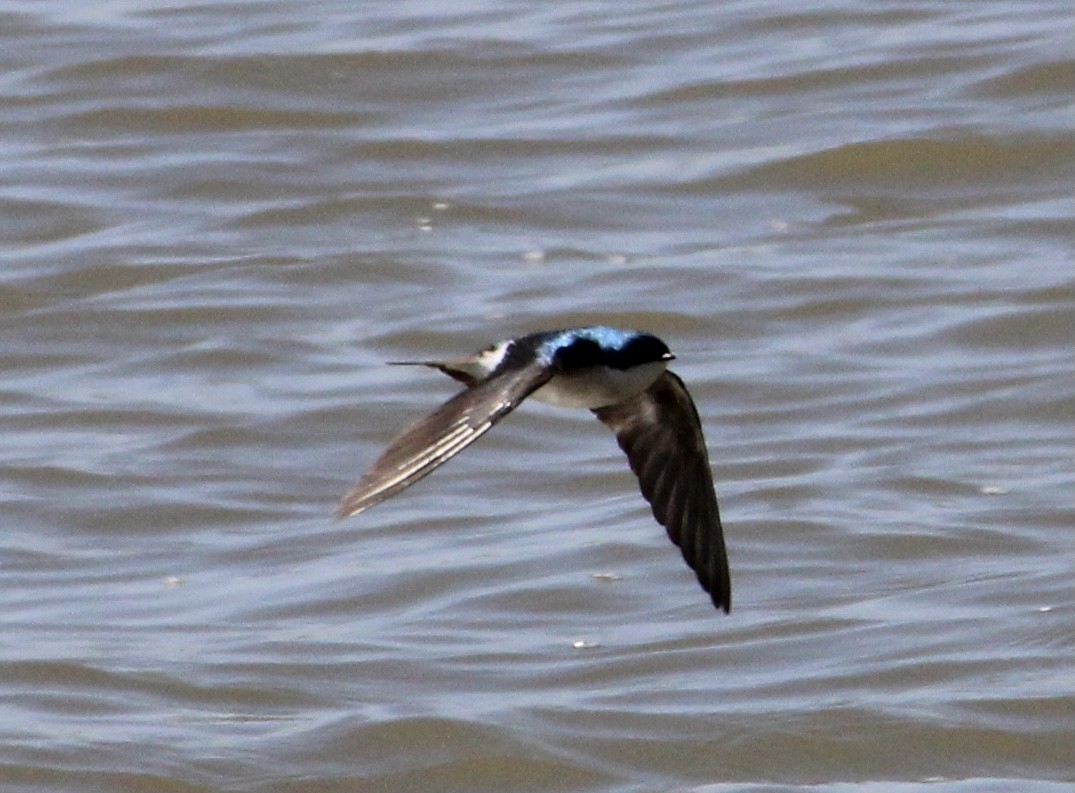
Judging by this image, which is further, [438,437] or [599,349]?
[599,349]

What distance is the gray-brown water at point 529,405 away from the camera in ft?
20.9

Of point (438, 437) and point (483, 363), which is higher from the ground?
point (483, 363)

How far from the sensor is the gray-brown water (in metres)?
6.36

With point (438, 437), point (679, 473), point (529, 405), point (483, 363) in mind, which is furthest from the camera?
point (529, 405)

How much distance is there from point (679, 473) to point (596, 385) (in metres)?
0.76

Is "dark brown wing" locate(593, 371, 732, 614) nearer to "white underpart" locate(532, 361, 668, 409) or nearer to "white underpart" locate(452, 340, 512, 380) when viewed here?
"white underpart" locate(532, 361, 668, 409)

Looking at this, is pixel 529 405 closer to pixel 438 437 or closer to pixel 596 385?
pixel 596 385

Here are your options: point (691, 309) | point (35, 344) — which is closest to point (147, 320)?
point (35, 344)

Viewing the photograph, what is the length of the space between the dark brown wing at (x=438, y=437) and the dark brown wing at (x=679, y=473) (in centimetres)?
99

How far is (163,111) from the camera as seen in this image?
11.6 meters

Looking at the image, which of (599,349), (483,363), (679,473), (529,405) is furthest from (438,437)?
(529,405)

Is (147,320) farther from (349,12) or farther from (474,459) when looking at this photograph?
(349,12)

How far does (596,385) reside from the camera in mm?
4773

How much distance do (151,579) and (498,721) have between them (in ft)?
4.74
